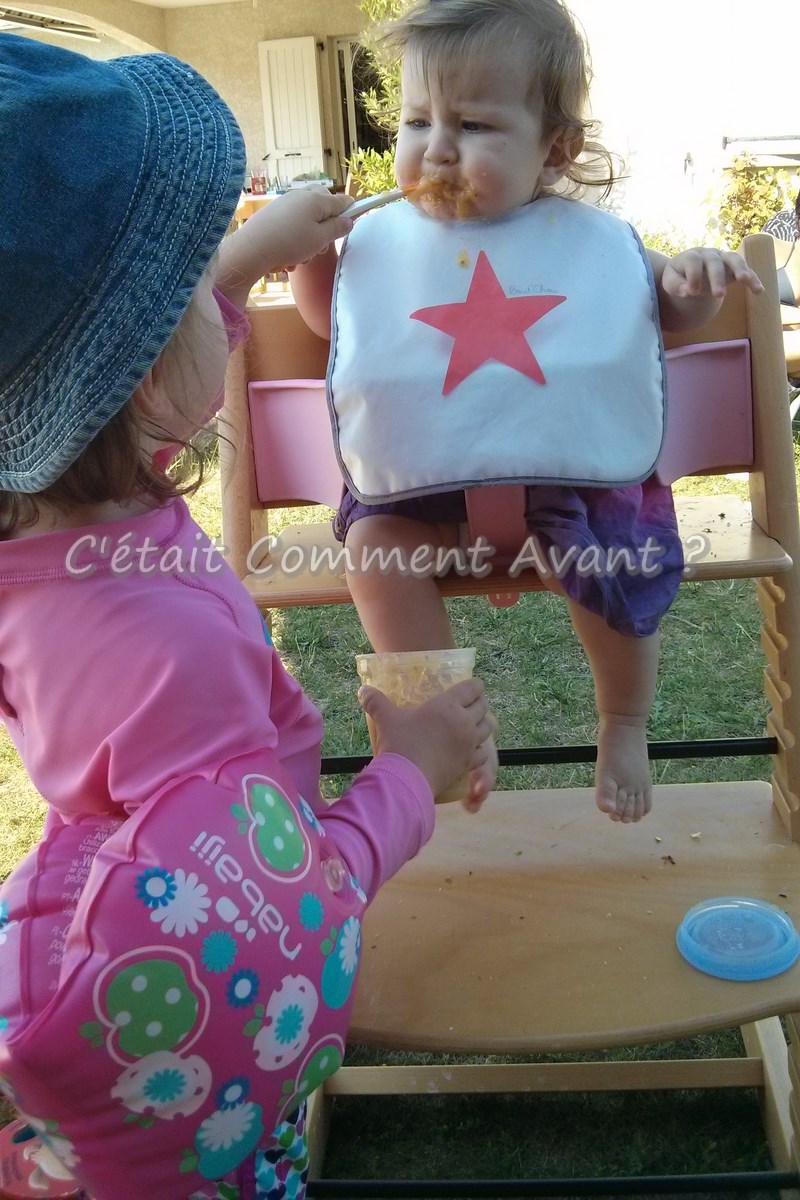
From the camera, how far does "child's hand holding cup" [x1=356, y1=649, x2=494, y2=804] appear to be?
3.55ft

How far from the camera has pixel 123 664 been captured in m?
0.86

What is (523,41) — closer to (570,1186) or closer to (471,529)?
(471,529)

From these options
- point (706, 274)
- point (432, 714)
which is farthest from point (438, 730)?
point (706, 274)

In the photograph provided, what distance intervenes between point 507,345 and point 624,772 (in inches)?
25.5

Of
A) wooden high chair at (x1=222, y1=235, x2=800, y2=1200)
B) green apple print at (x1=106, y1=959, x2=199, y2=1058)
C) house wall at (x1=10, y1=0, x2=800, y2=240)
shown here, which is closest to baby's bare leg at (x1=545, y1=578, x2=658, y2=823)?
wooden high chair at (x1=222, y1=235, x2=800, y2=1200)

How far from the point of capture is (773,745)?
167 cm

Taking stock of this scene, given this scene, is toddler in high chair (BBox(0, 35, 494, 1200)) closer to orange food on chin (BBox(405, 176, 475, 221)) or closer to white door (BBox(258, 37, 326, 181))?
orange food on chin (BBox(405, 176, 475, 221))

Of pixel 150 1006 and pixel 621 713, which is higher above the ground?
pixel 150 1006

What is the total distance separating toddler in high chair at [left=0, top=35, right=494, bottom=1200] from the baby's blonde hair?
0.59 meters

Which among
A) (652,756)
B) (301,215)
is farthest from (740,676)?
(301,215)

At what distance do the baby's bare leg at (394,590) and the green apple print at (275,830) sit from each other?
1.78 feet

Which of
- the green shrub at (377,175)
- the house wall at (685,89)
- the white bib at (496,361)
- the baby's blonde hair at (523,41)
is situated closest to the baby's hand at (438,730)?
the white bib at (496,361)

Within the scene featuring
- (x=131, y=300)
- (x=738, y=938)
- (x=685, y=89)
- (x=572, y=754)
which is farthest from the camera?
(x=685, y=89)

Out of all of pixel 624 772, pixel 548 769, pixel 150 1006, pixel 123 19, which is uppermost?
pixel 123 19
